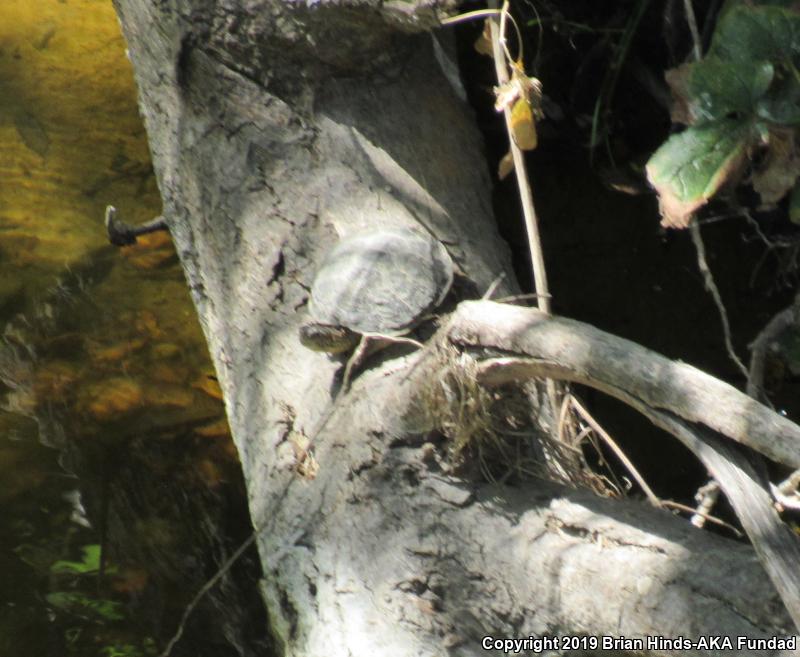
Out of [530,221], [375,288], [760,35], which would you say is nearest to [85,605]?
[375,288]

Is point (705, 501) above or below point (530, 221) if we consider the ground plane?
below

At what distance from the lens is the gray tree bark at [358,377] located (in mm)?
1627

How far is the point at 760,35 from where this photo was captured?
1.95 metres

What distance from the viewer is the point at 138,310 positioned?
11.2 feet

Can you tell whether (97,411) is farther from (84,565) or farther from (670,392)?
(670,392)

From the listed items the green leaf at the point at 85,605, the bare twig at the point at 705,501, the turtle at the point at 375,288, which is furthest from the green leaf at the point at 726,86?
the green leaf at the point at 85,605

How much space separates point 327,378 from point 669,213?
783 millimetres

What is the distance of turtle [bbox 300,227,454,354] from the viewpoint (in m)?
1.88

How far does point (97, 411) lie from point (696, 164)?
202 cm

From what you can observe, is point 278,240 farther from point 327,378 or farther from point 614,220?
point 614,220

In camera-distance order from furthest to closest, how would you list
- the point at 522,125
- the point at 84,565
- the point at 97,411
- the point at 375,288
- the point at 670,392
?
the point at 97,411
the point at 84,565
the point at 522,125
the point at 375,288
the point at 670,392

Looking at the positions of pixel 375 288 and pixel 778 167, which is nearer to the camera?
pixel 375 288

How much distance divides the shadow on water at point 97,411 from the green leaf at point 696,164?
5.07ft

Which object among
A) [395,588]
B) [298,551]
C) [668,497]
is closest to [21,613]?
[298,551]
